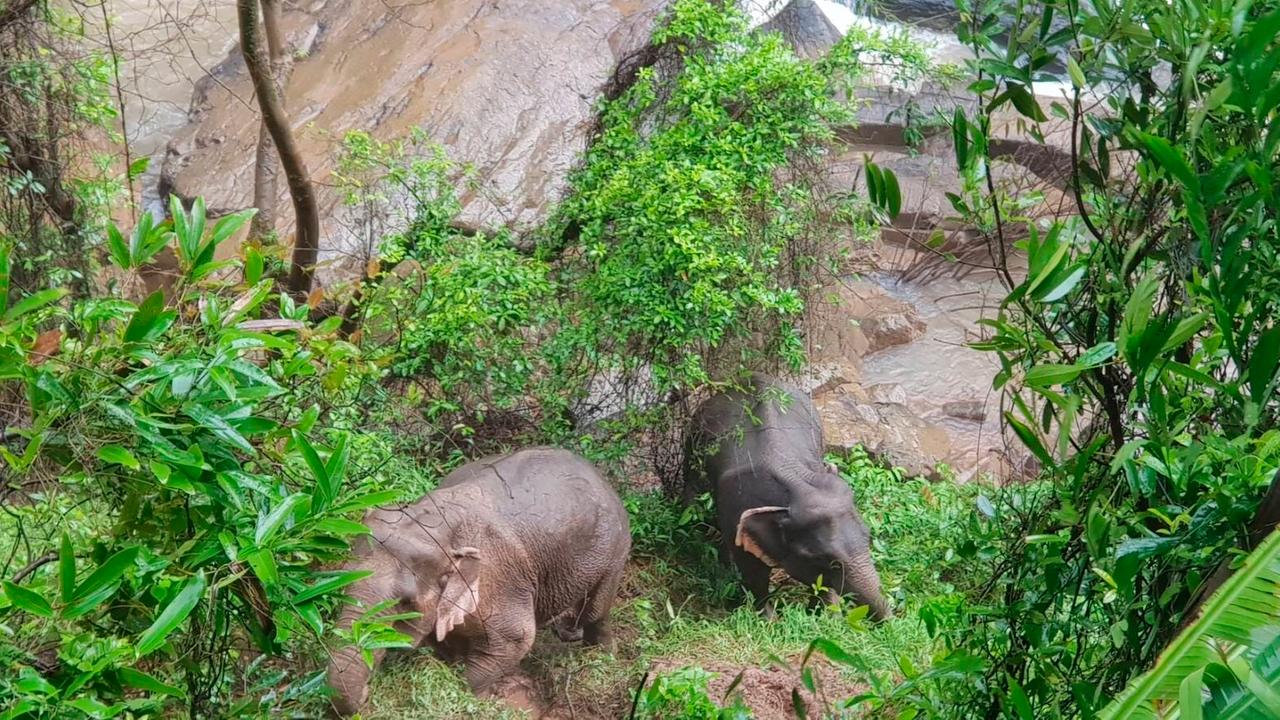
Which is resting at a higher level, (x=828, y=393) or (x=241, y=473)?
(x=241, y=473)

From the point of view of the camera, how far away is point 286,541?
237 centimetres

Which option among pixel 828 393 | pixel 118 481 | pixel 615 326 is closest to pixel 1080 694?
pixel 118 481

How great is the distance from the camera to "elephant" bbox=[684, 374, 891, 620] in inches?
255

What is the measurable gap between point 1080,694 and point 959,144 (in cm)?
104

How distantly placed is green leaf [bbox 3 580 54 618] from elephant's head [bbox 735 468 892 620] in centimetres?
468

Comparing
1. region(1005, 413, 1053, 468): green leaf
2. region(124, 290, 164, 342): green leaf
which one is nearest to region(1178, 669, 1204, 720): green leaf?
region(1005, 413, 1053, 468): green leaf

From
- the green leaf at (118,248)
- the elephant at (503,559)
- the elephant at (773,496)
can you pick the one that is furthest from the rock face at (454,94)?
the green leaf at (118,248)

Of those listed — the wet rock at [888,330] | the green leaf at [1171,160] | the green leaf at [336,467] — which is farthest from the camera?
the wet rock at [888,330]

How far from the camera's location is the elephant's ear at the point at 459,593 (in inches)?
196

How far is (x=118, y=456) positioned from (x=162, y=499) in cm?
33

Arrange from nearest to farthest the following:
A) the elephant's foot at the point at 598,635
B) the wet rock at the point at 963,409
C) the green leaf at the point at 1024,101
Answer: the green leaf at the point at 1024,101 < the elephant's foot at the point at 598,635 < the wet rock at the point at 963,409

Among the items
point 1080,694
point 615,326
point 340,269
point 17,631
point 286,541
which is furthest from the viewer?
point 340,269

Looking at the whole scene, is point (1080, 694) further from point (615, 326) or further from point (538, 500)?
point (615, 326)

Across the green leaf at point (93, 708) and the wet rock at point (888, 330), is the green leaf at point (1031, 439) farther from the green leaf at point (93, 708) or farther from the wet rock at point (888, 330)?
the wet rock at point (888, 330)
